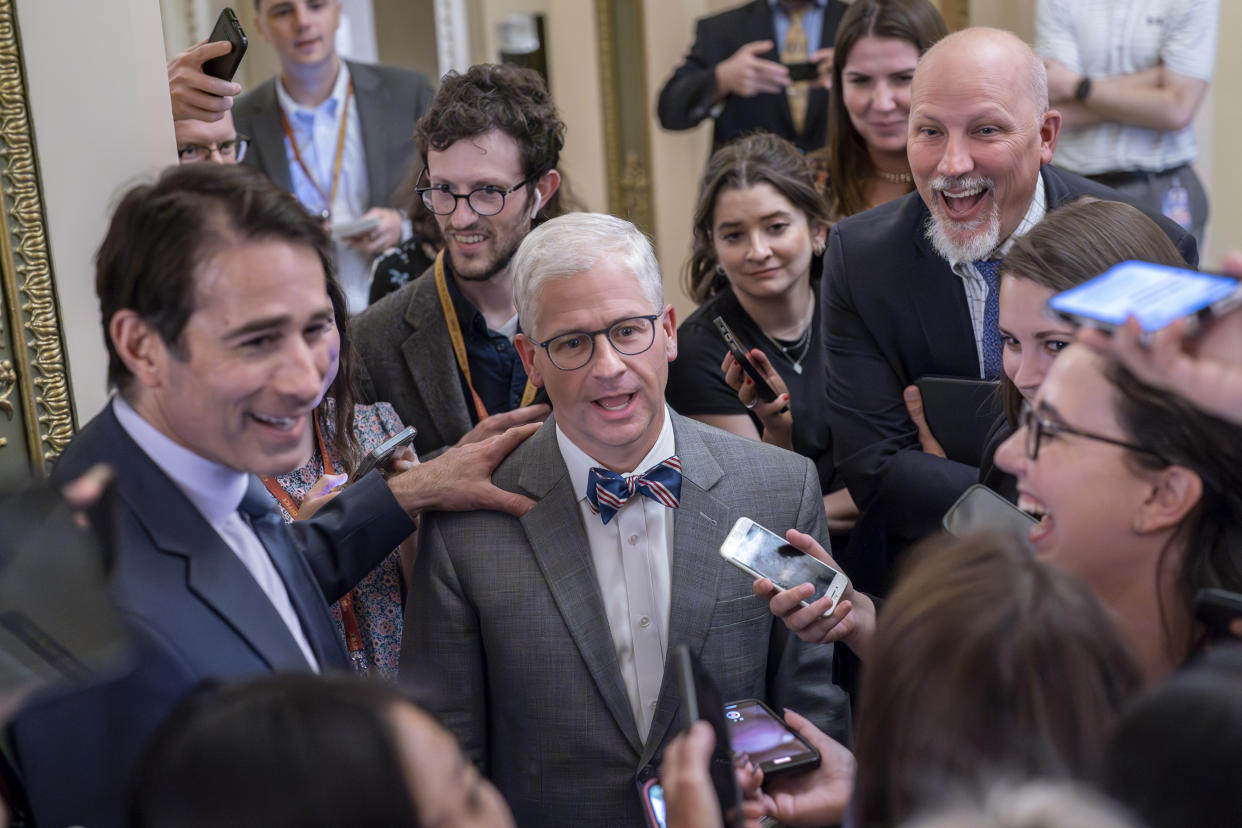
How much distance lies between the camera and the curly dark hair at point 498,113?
3.31 m

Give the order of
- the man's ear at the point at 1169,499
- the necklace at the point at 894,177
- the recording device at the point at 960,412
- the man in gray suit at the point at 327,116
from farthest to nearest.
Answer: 1. the man in gray suit at the point at 327,116
2. the necklace at the point at 894,177
3. the recording device at the point at 960,412
4. the man's ear at the point at 1169,499

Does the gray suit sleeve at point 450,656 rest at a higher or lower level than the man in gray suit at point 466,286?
lower

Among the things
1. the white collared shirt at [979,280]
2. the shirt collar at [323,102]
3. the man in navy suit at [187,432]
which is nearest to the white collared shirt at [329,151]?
the shirt collar at [323,102]

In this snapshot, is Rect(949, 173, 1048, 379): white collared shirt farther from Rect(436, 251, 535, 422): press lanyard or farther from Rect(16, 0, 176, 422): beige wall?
Rect(16, 0, 176, 422): beige wall

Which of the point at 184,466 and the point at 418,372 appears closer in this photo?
the point at 184,466

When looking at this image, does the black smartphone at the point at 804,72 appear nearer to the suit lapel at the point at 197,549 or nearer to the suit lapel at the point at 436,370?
the suit lapel at the point at 436,370

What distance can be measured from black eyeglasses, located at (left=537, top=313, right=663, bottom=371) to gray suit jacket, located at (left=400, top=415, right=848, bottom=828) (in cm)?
21

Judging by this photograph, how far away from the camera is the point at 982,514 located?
2.35 meters

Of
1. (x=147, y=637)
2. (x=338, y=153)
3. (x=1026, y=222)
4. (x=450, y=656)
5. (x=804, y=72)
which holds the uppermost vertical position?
(x=804, y=72)

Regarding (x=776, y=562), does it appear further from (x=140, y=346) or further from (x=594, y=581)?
(x=140, y=346)

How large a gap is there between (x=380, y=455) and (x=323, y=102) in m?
2.99

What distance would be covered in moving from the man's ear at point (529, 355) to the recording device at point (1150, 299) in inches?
42.9

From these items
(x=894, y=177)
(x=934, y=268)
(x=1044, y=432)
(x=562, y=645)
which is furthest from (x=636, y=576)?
(x=894, y=177)

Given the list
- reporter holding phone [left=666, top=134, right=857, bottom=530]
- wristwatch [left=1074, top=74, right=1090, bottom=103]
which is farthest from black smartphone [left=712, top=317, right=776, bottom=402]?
wristwatch [left=1074, top=74, right=1090, bottom=103]
